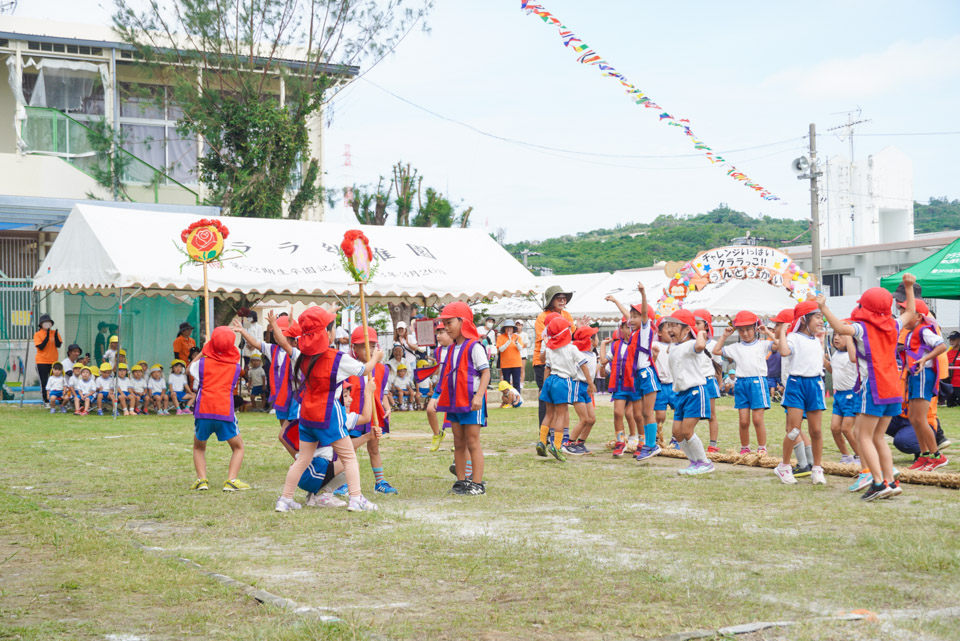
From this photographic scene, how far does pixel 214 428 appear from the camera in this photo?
356 inches

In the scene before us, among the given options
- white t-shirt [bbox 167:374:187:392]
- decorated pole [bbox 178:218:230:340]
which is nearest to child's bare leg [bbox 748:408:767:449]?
decorated pole [bbox 178:218:230:340]

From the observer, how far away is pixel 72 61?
27.8 m

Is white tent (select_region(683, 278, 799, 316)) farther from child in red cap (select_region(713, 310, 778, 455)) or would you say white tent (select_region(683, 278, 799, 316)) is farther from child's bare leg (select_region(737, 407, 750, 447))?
child in red cap (select_region(713, 310, 778, 455))

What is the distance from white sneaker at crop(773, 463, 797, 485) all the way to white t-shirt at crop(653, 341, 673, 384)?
2.78 meters

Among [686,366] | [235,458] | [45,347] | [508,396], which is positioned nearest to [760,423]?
[686,366]

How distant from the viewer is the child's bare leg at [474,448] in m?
8.70

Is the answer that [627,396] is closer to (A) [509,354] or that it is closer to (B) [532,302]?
(A) [509,354]

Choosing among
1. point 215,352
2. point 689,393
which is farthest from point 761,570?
point 215,352

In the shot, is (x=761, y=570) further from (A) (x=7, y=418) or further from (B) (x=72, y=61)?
(B) (x=72, y=61)

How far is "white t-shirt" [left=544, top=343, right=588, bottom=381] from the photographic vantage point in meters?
11.7

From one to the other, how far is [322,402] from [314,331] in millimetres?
566

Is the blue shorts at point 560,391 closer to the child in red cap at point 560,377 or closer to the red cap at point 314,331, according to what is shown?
the child in red cap at point 560,377

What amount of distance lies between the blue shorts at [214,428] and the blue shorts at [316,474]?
1085mm

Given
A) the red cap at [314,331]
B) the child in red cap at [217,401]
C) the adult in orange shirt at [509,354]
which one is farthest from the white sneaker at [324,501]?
the adult in orange shirt at [509,354]
